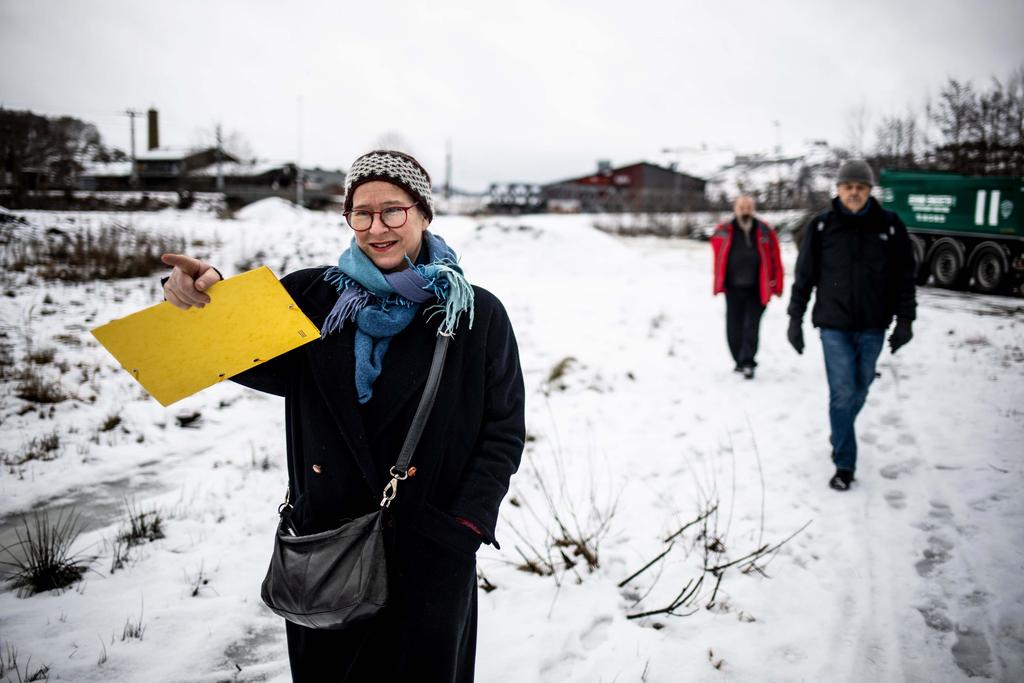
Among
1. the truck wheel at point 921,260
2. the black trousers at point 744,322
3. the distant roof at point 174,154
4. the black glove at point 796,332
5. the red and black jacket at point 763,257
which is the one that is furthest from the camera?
the distant roof at point 174,154

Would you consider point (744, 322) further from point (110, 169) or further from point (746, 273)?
point (110, 169)

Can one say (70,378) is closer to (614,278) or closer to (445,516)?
(445,516)

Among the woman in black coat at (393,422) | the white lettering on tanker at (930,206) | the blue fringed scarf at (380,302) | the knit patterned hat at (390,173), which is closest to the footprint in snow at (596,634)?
the woman in black coat at (393,422)

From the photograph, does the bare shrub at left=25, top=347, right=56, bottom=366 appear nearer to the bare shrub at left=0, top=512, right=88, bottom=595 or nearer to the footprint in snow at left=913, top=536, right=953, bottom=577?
the bare shrub at left=0, top=512, right=88, bottom=595

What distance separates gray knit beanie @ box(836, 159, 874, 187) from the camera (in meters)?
3.63

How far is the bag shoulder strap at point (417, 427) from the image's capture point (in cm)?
139

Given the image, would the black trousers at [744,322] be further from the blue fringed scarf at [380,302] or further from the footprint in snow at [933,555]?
the blue fringed scarf at [380,302]

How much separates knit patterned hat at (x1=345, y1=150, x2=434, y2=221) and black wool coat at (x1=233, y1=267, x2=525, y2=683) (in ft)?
1.16

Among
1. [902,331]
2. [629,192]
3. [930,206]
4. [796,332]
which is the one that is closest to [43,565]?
[796,332]

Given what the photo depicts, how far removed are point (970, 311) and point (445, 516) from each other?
10.6 metres

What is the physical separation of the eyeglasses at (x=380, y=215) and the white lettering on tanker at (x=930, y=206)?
1405 cm

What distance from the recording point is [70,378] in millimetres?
5383

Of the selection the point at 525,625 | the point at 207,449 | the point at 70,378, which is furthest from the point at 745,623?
the point at 70,378

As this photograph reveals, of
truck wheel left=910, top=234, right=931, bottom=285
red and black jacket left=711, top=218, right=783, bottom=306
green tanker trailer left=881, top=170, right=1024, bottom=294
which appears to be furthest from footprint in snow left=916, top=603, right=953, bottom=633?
truck wheel left=910, top=234, right=931, bottom=285
